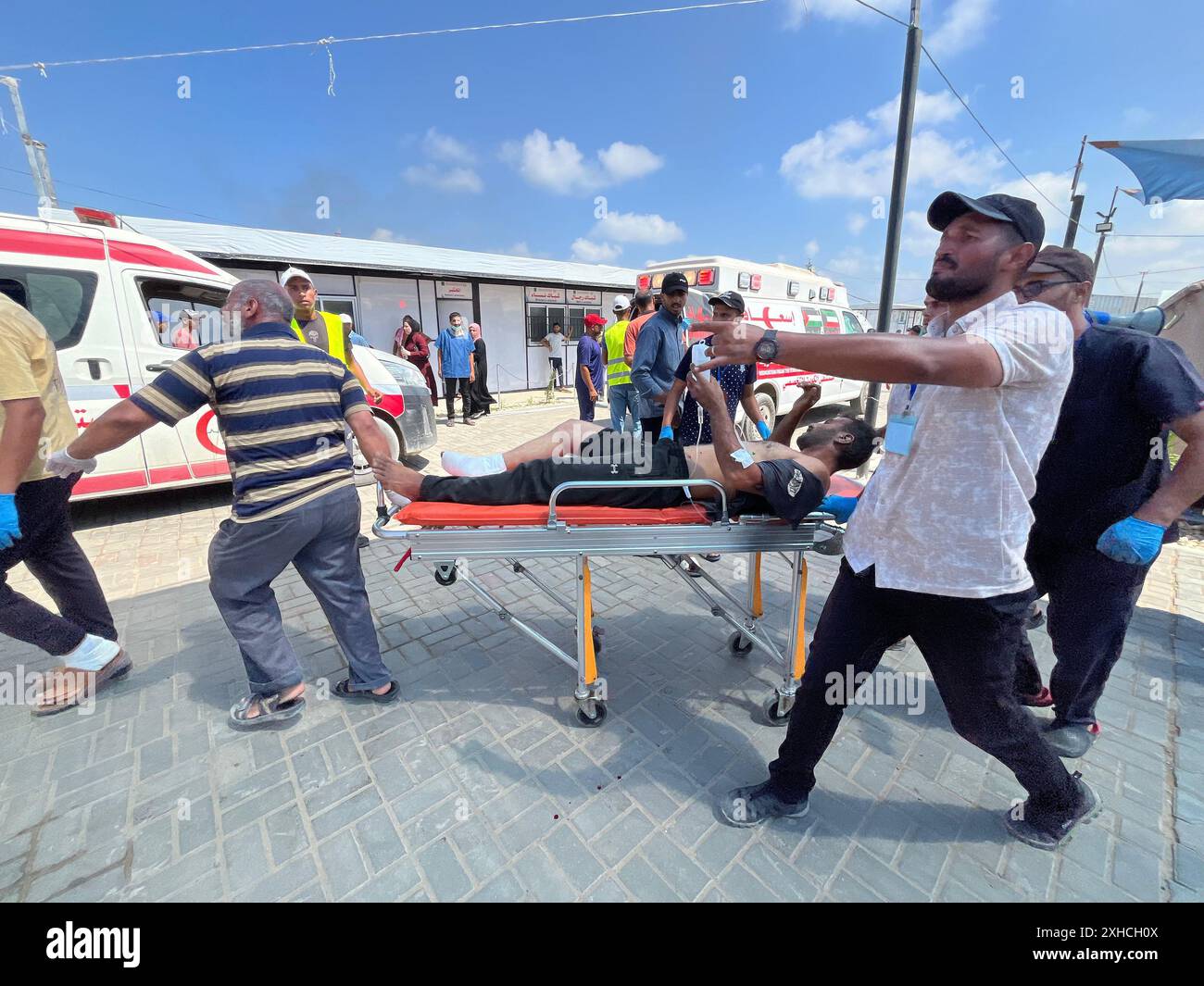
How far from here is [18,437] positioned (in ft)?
6.93

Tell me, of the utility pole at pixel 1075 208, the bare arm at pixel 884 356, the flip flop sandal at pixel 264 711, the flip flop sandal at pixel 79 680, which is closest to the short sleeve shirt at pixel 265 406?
the flip flop sandal at pixel 264 711

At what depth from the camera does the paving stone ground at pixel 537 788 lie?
176cm

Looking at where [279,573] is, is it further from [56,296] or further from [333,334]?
[56,296]

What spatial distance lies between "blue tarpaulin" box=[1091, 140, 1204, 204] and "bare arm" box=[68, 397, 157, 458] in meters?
7.66

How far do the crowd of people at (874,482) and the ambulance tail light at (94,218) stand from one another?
11.9 ft

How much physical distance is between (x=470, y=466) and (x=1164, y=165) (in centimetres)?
680

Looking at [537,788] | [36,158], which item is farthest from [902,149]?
[36,158]

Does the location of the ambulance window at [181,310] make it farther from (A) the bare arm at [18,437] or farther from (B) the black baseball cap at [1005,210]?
(B) the black baseball cap at [1005,210]

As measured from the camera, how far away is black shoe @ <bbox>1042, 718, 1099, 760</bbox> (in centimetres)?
228

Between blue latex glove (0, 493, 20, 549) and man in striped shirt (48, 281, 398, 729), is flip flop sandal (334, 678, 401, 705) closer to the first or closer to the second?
man in striped shirt (48, 281, 398, 729)

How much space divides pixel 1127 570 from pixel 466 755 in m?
2.82

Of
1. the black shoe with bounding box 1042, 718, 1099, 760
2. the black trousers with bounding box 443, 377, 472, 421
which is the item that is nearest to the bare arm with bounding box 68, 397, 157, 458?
the black shoe with bounding box 1042, 718, 1099, 760

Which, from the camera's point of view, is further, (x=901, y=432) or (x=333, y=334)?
(x=333, y=334)

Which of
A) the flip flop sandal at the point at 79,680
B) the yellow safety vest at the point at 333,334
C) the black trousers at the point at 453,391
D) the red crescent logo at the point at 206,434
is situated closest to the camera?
Answer: the flip flop sandal at the point at 79,680
